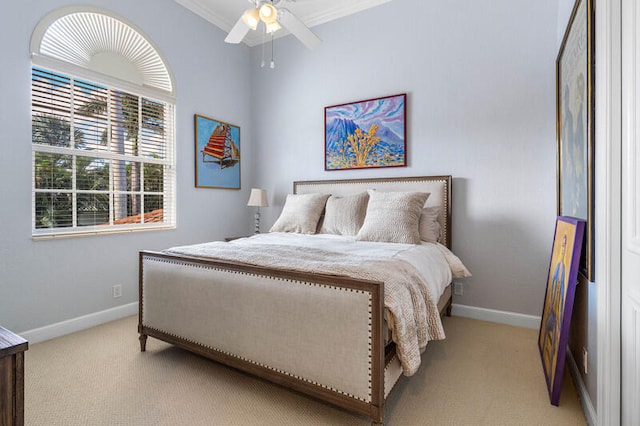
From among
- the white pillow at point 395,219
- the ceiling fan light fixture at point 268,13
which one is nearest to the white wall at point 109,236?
the ceiling fan light fixture at point 268,13

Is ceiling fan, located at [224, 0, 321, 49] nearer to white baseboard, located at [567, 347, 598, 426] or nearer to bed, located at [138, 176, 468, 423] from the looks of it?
bed, located at [138, 176, 468, 423]

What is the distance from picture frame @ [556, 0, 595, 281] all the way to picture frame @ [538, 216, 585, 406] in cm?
6

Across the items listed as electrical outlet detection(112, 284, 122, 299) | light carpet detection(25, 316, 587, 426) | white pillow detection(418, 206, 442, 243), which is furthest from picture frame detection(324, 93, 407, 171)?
electrical outlet detection(112, 284, 122, 299)

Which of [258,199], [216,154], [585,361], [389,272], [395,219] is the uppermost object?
[216,154]

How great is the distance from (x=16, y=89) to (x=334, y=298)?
9.08ft

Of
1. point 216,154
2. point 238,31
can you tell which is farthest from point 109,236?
point 238,31

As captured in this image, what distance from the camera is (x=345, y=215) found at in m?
3.12

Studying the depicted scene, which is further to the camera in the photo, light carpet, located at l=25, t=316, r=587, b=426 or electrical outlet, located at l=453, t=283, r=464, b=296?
electrical outlet, located at l=453, t=283, r=464, b=296

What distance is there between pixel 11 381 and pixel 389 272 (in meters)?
1.43

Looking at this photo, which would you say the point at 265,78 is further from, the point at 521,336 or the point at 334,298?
the point at 521,336

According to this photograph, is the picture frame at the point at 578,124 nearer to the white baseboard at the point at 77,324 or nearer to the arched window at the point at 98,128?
the arched window at the point at 98,128

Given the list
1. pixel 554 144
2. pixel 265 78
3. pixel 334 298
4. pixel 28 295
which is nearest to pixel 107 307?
pixel 28 295

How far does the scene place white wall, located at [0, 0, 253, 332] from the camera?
2.32 m

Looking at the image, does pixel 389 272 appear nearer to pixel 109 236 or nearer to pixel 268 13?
pixel 268 13
